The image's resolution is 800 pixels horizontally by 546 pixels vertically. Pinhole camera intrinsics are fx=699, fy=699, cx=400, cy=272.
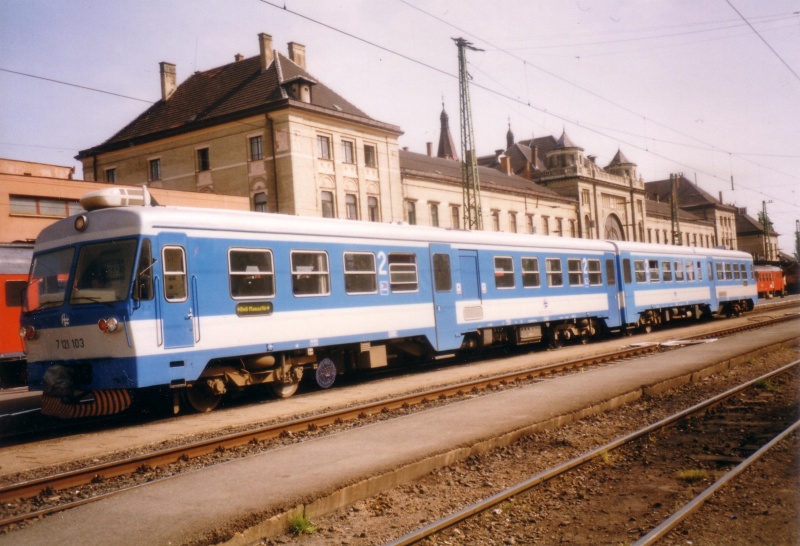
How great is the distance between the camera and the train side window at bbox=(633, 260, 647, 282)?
2419 centimetres

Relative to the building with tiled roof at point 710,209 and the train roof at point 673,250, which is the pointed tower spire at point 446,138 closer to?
the building with tiled roof at point 710,209

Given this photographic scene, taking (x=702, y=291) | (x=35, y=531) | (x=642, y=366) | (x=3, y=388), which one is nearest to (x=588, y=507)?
(x=35, y=531)

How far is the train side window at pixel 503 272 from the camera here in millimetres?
17844

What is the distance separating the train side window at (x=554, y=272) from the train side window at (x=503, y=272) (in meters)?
1.85

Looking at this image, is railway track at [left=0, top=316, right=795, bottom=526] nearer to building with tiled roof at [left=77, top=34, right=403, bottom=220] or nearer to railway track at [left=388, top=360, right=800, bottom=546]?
railway track at [left=388, top=360, right=800, bottom=546]

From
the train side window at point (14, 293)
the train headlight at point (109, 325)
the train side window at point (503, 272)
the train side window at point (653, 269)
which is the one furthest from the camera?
the train side window at point (653, 269)

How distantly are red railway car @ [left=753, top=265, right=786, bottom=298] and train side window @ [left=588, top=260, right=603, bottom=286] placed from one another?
36938 millimetres

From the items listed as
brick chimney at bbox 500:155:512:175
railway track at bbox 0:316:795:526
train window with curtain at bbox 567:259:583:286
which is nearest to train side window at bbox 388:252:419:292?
railway track at bbox 0:316:795:526

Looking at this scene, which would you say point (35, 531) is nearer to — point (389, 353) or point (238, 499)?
point (238, 499)

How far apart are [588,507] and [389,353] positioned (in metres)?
9.83

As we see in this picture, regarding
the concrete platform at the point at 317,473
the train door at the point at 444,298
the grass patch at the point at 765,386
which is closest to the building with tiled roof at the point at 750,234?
the train door at the point at 444,298

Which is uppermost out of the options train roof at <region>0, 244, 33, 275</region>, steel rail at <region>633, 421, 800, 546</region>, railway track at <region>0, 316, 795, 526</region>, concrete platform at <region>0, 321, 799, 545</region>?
train roof at <region>0, 244, 33, 275</region>

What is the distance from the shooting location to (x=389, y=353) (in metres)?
15.9

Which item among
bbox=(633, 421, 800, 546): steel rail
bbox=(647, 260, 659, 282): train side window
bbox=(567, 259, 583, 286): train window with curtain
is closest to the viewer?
bbox=(633, 421, 800, 546): steel rail
